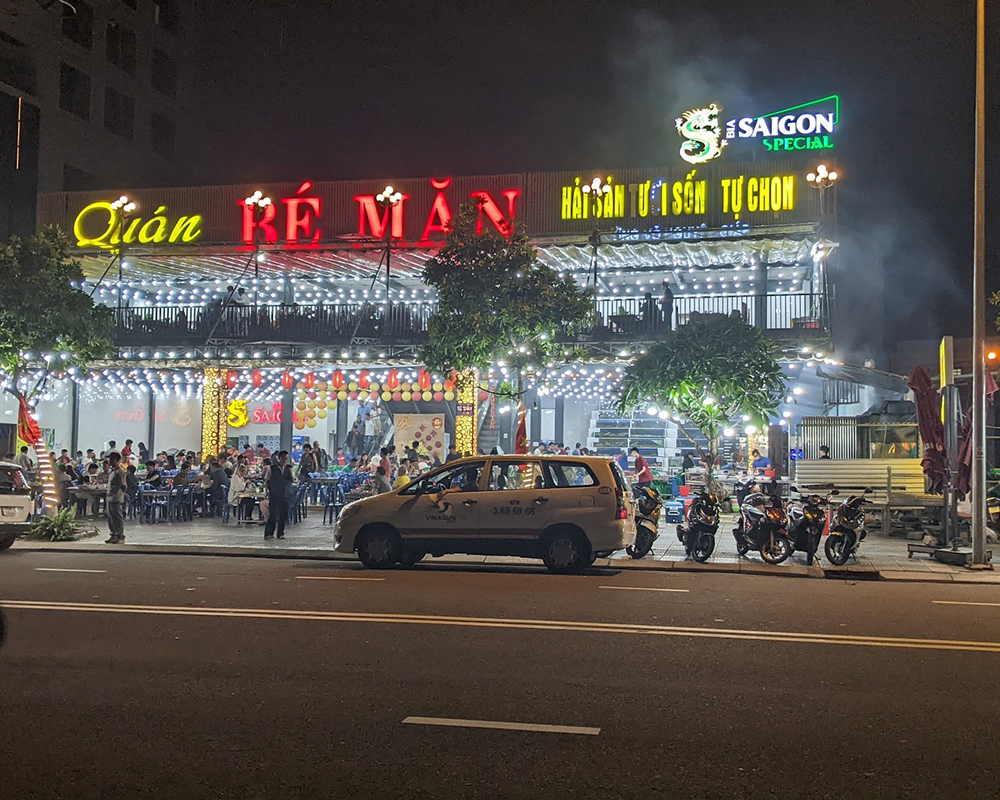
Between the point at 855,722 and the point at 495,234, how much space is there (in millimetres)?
14762

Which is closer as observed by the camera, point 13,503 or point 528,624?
point 528,624

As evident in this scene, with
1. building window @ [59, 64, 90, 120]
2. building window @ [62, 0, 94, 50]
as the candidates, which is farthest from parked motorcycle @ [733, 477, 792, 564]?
building window @ [62, 0, 94, 50]

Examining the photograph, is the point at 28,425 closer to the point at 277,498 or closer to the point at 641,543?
the point at 277,498

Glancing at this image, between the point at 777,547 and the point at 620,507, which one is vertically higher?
the point at 620,507

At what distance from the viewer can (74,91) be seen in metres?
41.6

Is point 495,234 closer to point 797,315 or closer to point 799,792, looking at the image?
point 797,315

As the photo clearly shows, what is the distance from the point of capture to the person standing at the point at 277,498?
18359 millimetres

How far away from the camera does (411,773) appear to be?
16.4ft

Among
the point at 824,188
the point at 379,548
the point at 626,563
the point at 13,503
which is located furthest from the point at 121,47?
the point at 626,563

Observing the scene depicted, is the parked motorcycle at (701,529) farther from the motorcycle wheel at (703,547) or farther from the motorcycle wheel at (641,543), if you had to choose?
the motorcycle wheel at (641,543)

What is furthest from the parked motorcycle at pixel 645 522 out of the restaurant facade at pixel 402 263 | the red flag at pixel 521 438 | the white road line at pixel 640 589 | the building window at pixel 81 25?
the building window at pixel 81 25

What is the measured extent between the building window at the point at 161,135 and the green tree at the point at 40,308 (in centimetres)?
2862

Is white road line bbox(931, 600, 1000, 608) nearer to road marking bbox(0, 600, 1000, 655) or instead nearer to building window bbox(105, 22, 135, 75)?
road marking bbox(0, 600, 1000, 655)

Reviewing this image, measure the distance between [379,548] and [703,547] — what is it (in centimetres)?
486
